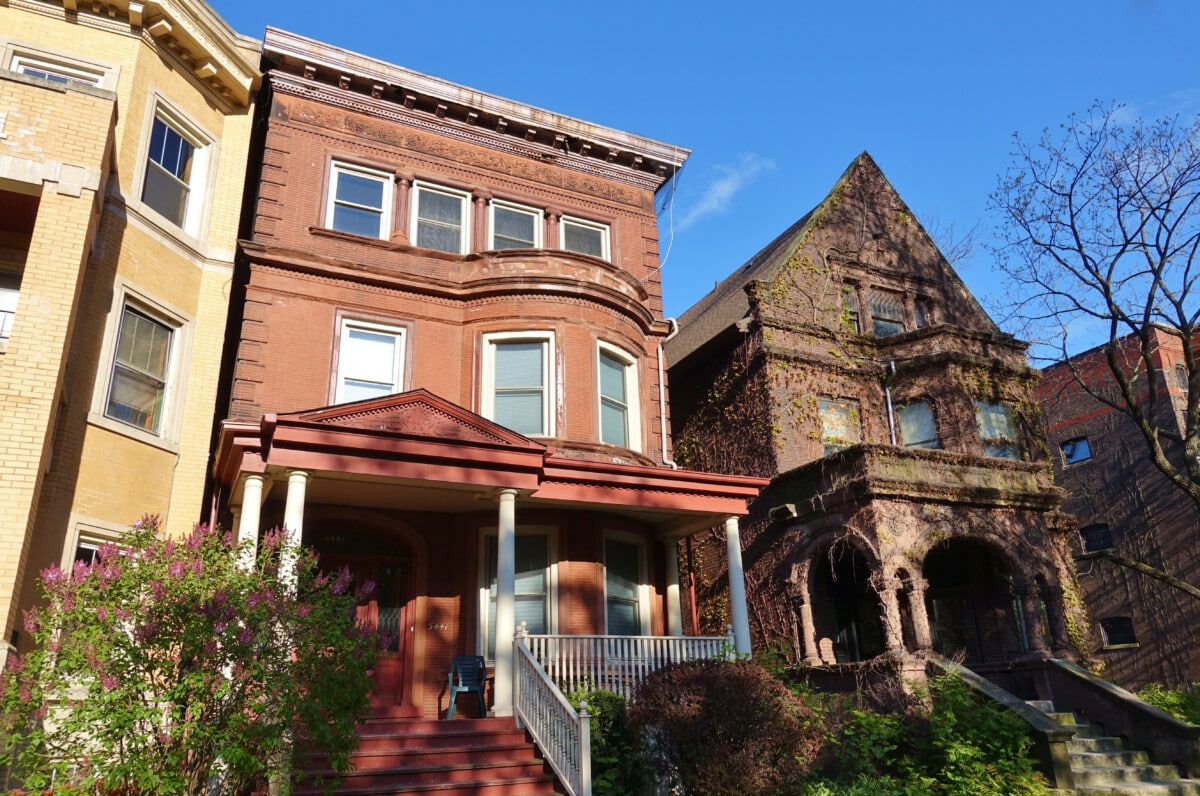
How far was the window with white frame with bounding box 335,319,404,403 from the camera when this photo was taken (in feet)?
44.8

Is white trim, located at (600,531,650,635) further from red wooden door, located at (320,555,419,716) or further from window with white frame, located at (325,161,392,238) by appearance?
window with white frame, located at (325,161,392,238)

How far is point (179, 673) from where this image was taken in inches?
261

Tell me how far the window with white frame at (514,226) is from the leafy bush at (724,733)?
9.08 meters

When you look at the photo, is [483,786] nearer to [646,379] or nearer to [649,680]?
[649,680]

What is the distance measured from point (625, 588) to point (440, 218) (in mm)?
7343

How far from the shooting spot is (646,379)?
16.0 meters

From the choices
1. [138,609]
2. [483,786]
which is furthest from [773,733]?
[138,609]

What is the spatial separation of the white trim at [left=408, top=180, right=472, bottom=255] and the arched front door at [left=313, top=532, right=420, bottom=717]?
17.7 feet

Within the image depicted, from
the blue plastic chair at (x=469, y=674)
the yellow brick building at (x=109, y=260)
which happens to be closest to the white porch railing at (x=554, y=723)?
the blue plastic chair at (x=469, y=674)

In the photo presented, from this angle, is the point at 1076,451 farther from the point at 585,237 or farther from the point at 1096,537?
the point at 585,237

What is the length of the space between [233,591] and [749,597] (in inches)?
483

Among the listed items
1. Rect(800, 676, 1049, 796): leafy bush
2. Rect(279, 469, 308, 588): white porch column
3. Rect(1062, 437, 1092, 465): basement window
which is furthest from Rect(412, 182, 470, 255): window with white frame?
Rect(1062, 437, 1092, 465): basement window

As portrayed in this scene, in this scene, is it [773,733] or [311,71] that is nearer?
[773,733]

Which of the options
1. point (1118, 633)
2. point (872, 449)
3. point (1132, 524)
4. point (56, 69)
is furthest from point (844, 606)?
point (56, 69)
